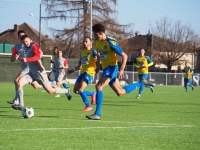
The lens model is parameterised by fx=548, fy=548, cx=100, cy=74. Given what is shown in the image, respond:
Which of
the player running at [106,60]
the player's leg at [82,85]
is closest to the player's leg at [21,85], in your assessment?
the player's leg at [82,85]

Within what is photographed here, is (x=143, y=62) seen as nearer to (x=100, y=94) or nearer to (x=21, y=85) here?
(x=21, y=85)

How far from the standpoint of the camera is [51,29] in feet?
204

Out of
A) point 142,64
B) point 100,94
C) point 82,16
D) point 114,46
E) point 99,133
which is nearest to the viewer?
point 99,133

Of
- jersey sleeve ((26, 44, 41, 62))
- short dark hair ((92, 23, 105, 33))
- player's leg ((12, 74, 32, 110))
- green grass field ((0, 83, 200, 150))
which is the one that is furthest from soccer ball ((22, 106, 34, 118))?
short dark hair ((92, 23, 105, 33))

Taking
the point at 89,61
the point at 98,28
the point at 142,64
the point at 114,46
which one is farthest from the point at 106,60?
the point at 142,64

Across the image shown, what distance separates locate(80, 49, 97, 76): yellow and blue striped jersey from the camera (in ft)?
50.3

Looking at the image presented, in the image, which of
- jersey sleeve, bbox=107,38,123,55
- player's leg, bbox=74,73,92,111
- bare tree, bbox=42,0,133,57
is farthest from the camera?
bare tree, bbox=42,0,133,57

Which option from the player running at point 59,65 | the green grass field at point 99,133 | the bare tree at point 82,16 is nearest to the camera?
the green grass field at point 99,133

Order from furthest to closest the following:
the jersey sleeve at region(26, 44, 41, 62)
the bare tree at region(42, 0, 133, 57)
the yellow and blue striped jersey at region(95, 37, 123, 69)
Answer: the bare tree at region(42, 0, 133, 57), the jersey sleeve at region(26, 44, 41, 62), the yellow and blue striped jersey at region(95, 37, 123, 69)

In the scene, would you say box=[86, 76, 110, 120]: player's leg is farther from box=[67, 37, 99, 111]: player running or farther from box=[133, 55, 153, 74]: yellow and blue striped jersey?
box=[133, 55, 153, 74]: yellow and blue striped jersey

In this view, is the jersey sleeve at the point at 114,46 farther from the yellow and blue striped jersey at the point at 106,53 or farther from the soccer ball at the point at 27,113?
the soccer ball at the point at 27,113

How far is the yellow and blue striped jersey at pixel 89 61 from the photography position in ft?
A: 50.3

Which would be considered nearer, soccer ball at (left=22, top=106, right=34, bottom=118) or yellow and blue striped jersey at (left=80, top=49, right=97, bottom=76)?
soccer ball at (left=22, top=106, right=34, bottom=118)

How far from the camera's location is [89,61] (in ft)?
51.0
